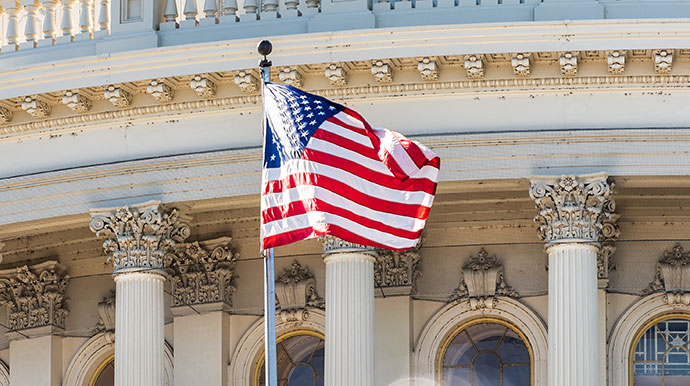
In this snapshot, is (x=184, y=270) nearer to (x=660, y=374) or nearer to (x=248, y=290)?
(x=248, y=290)

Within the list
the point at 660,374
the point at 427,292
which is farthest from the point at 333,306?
the point at 660,374

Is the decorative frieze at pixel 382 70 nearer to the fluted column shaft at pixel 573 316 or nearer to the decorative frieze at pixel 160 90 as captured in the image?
the decorative frieze at pixel 160 90

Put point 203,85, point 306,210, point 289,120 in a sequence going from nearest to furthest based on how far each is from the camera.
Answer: point 306,210, point 289,120, point 203,85

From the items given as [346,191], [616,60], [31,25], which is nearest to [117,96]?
[31,25]

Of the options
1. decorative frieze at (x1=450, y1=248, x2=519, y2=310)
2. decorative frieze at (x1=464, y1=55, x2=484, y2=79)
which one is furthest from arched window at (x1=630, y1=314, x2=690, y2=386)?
decorative frieze at (x1=464, y1=55, x2=484, y2=79)

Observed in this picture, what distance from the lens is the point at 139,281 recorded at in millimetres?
37750

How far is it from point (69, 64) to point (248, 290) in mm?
5736

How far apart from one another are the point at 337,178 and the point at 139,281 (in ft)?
28.0

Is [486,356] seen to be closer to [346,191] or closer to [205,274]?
[205,274]

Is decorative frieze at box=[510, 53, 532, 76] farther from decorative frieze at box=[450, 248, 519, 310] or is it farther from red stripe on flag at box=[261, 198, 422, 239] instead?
red stripe on flag at box=[261, 198, 422, 239]

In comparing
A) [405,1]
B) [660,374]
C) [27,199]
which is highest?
[405,1]

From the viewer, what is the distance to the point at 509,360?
40156mm

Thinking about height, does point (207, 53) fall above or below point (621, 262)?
above

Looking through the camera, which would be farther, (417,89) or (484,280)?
(484,280)
